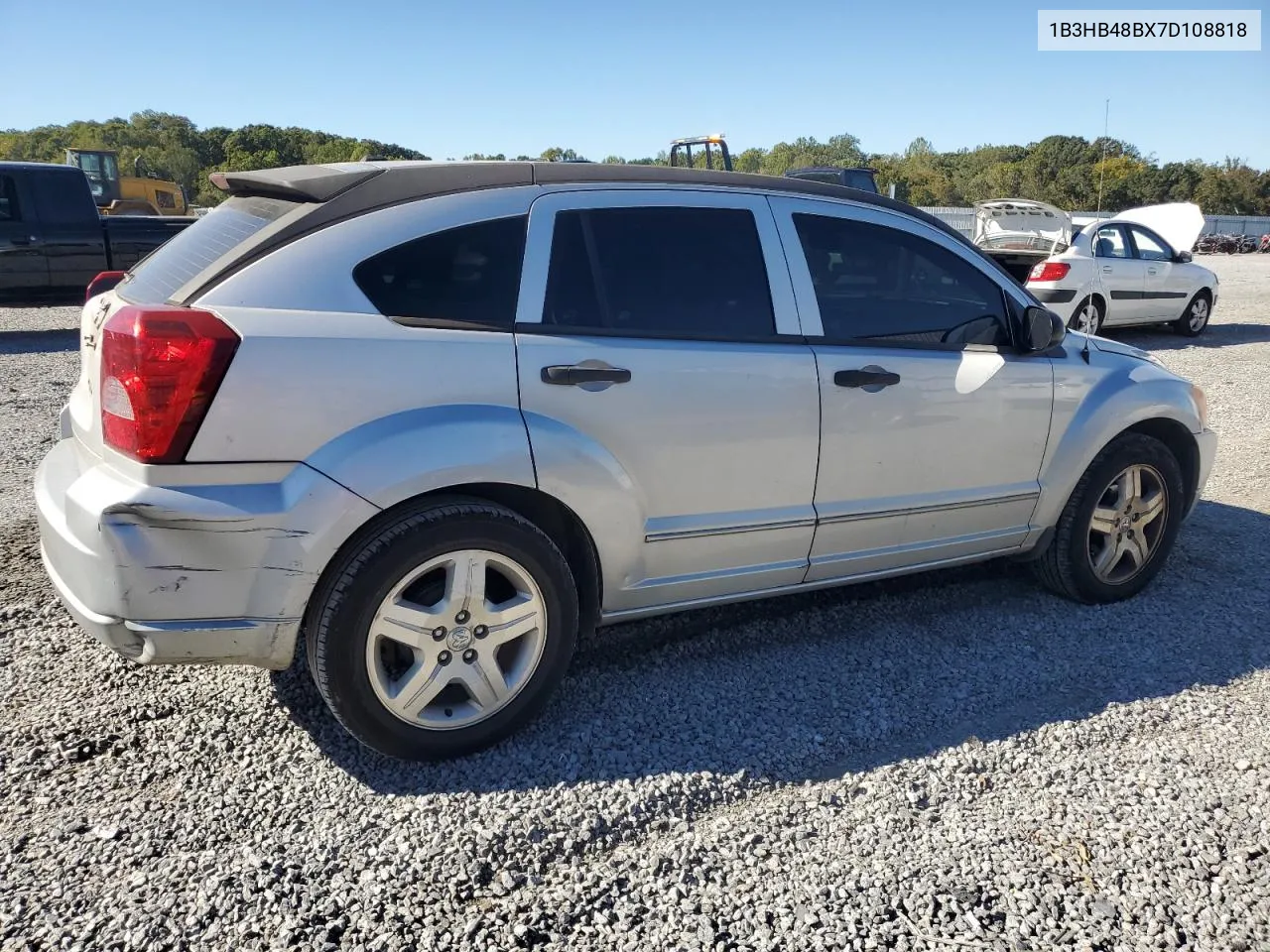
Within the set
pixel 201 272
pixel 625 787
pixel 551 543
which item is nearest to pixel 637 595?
pixel 551 543

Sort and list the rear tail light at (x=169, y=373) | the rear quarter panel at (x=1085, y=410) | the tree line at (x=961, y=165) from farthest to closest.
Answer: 1. the tree line at (x=961, y=165)
2. the rear quarter panel at (x=1085, y=410)
3. the rear tail light at (x=169, y=373)

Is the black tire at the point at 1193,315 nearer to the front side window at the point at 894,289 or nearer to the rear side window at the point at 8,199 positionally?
the front side window at the point at 894,289

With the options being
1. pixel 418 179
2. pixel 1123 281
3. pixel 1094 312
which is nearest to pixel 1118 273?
pixel 1123 281

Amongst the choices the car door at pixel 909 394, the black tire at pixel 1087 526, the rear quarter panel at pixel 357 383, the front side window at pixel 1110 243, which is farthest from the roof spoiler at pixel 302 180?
the front side window at pixel 1110 243

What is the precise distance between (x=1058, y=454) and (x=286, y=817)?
3266mm

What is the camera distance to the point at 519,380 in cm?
Result: 292

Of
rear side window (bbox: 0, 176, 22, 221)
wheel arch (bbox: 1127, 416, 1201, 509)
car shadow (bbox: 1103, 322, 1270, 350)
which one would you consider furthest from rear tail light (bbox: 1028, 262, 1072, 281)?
rear side window (bbox: 0, 176, 22, 221)

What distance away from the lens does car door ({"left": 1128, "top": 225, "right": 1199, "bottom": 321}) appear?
1309 centimetres

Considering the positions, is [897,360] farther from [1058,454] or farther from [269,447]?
[269,447]

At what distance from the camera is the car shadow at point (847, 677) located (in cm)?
305

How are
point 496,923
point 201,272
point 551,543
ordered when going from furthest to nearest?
1. point 551,543
2. point 201,272
3. point 496,923

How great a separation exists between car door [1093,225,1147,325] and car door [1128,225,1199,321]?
12 centimetres

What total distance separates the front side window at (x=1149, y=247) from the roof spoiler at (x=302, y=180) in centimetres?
1267

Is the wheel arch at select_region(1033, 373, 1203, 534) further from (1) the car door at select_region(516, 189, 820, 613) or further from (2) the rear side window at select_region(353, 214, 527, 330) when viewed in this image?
(2) the rear side window at select_region(353, 214, 527, 330)
